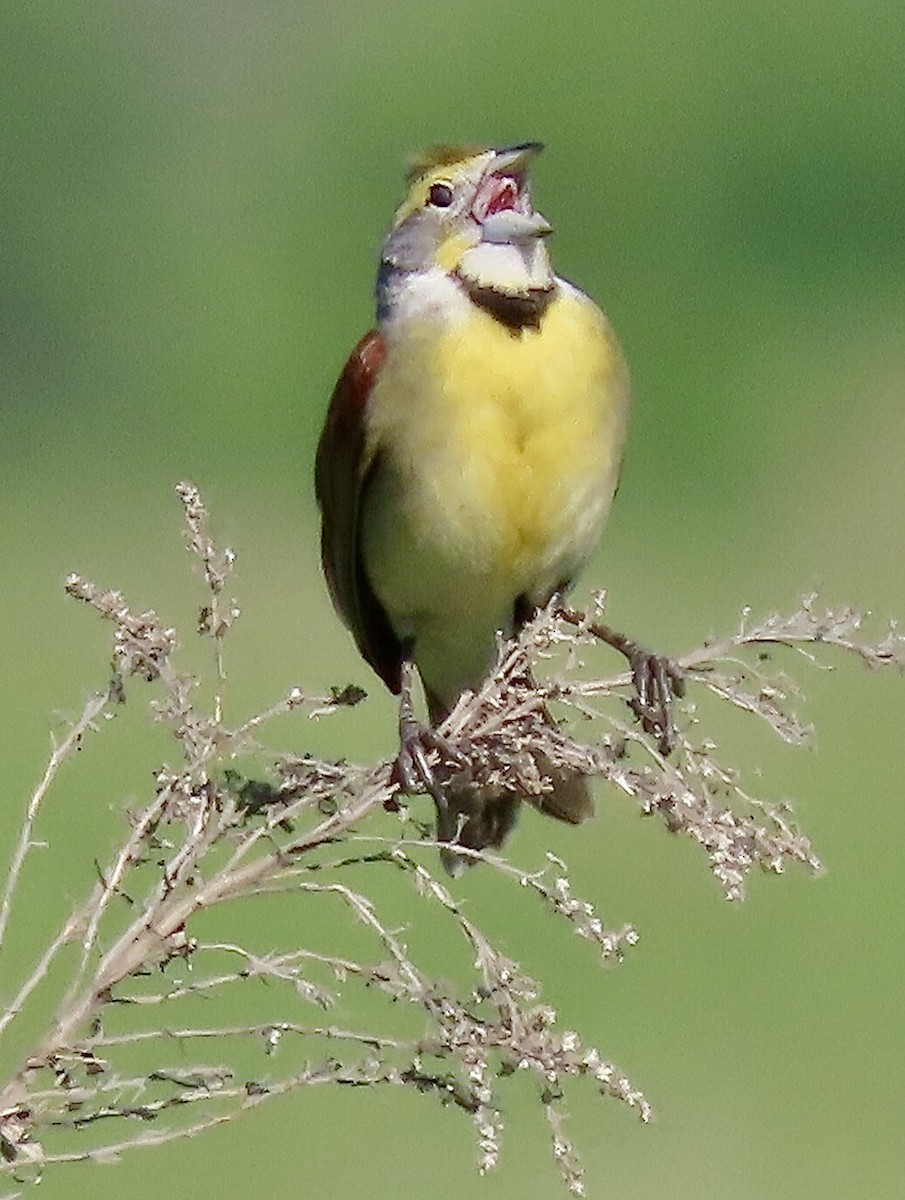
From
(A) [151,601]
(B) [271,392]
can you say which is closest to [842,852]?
(A) [151,601]

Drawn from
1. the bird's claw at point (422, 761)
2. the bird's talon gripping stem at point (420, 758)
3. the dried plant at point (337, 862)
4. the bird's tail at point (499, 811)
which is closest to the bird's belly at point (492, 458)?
the bird's tail at point (499, 811)

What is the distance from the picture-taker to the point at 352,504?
3.84 m

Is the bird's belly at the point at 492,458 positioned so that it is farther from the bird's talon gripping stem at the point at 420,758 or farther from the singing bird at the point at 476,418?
the bird's talon gripping stem at the point at 420,758

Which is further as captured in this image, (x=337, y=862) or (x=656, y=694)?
(x=656, y=694)

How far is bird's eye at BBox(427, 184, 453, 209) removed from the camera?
3775 millimetres

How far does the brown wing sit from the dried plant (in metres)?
0.86

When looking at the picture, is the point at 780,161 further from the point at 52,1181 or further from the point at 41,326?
the point at 52,1181

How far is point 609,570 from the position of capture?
10906 mm

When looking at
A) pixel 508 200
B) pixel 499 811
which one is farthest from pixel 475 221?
pixel 499 811

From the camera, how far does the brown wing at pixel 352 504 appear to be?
3797 millimetres

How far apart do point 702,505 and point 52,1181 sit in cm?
579

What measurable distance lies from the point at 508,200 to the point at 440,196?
0.28 ft

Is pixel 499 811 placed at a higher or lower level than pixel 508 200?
lower

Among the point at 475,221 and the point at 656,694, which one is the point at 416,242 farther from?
the point at 656,694
